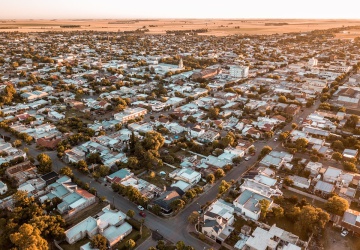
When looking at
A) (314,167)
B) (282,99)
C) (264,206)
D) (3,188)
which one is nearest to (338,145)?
(314,167)

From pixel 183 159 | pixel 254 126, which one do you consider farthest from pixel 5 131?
pixel 254 126

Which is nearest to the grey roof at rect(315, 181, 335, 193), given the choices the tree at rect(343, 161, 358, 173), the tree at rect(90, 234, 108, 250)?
the tree at rect(343, 161, 358, 173)

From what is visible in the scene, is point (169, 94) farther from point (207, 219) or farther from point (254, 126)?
point (207, 219)

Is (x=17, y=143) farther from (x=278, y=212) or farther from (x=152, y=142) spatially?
(x=278, y=212)

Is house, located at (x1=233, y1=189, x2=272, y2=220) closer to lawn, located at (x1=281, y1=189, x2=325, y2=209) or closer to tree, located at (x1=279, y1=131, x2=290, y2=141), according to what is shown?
lawn, located at (x1=281, y1=189, x2=325, y2=209)

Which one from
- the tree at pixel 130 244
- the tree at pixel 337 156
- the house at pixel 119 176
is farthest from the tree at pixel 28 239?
the tree at pixel 337 156

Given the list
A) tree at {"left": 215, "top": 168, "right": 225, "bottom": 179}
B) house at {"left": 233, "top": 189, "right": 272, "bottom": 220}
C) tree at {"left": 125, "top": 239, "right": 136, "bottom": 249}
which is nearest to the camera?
tree at {"left": 125, "top": 239, "right": 136, "bottom": 249}
